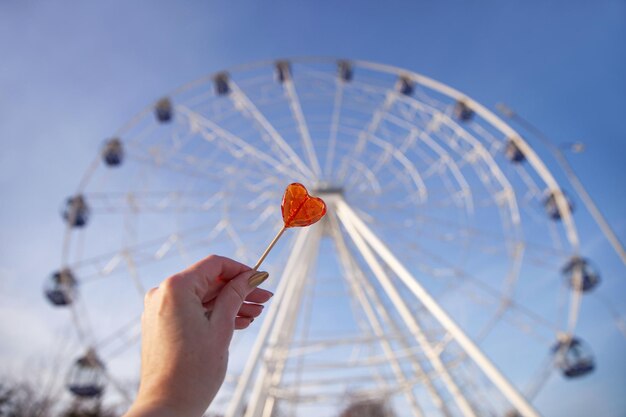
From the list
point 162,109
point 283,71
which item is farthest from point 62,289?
point 283,71

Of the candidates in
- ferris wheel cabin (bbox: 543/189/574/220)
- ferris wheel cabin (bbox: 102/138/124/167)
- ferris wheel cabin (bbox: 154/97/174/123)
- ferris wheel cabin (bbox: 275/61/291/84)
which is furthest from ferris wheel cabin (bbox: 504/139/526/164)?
ferris wheel cabin (bbox: 102/138/124/167)

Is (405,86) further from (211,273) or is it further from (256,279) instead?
(211,273)

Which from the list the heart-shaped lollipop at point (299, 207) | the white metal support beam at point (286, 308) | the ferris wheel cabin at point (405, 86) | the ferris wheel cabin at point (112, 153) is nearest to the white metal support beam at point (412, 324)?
the white metal support beam at point (286, 308)

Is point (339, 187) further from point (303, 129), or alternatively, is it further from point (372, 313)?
point (372, 313)

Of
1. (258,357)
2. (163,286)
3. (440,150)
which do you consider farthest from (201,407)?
(440,150)

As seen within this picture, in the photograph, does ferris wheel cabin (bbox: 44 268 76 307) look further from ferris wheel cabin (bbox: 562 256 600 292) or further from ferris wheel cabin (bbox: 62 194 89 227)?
ferris wheel cabin (bbox: 562 256 600 292)
